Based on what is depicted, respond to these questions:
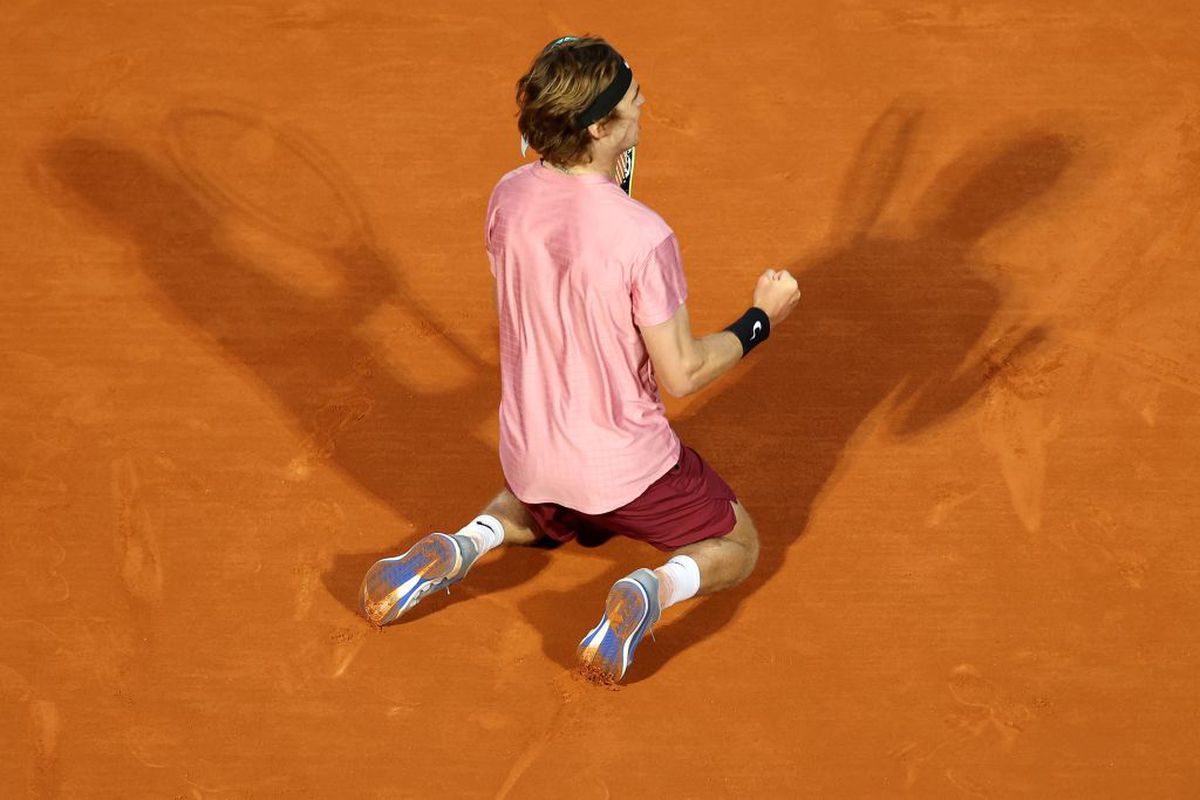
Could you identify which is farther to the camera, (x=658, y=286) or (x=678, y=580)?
(x=678, y=580)

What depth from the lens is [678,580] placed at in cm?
380

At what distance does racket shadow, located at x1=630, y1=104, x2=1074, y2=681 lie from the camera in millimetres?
4387

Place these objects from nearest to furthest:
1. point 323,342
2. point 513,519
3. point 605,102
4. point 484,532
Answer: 1. point 605,102
2. point 484,532
3. point 513,519
4. point 323,342

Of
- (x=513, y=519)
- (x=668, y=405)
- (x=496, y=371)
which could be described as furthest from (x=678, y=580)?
(x=496, y=371)

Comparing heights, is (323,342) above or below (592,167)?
below

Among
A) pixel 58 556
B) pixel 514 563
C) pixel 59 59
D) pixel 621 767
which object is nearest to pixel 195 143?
pixel 59 59

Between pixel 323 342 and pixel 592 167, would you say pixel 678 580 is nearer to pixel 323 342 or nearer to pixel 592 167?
pixel 592 167

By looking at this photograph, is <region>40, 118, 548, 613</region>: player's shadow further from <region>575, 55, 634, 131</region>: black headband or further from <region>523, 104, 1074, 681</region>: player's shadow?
<region>575, 55, 634, 131</region>: black headband

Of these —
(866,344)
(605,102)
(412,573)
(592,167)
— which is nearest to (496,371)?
(412,573)

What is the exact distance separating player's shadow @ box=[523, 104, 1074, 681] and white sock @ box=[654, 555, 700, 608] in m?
0.24

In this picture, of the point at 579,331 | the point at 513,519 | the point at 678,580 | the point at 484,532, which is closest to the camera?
the point at 579,331

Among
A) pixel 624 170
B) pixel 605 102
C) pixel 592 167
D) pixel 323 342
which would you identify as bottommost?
pixel 323 342

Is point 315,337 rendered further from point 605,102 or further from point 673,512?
point 605,102

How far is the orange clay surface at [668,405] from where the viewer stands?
12.5 ft
